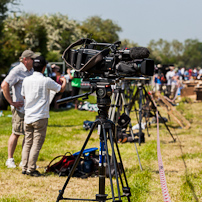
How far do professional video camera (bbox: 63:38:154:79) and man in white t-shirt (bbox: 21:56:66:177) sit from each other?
1.82 meters

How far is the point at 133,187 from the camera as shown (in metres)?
4.61

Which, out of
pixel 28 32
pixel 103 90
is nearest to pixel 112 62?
pixel 103 90

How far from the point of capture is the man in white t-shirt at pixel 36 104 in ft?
16.4

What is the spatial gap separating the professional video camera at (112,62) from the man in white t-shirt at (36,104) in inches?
71.6

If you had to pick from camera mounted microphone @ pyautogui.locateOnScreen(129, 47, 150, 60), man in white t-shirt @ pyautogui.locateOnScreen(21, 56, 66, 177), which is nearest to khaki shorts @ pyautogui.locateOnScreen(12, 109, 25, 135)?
man in white t-shirt @ pyautogui.locateOnScreen(21, 56, 66, 177)

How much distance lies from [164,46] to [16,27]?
127 metres

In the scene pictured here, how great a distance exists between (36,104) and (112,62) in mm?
2321

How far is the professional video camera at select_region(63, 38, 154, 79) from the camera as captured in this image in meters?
2.92

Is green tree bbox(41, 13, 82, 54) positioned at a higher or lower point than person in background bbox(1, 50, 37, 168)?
higher

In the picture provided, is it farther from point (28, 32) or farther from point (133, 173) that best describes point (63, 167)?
point (28, 32)

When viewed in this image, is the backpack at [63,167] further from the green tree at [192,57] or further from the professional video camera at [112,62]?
the green tree at [192,57]

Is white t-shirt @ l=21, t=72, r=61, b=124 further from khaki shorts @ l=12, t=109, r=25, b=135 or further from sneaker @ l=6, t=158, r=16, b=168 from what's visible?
sneaker @ l=6, t=158, r=16, b=168

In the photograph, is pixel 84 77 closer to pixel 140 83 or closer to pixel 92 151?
pixel 92 151

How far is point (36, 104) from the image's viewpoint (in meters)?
5.00
